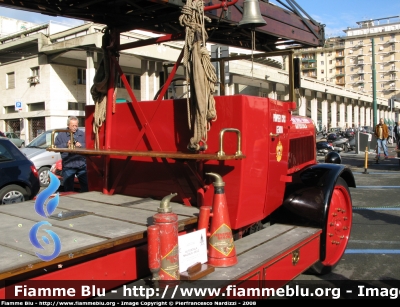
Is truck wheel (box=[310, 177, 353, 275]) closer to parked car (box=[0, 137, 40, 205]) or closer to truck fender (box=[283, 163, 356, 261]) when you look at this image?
truck fender (box=[283, 163, 356, 261])

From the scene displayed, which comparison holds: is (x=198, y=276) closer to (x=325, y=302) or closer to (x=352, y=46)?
(x=325, y=302)

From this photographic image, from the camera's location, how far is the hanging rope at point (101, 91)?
445 cm

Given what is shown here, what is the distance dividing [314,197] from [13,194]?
5996 millimetres

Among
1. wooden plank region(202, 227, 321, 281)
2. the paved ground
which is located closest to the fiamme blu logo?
wooden plank region(202, 227, 321, 281)

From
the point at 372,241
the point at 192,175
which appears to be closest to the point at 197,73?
the point at 192,175

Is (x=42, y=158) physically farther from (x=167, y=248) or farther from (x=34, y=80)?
(x=34, y=80)

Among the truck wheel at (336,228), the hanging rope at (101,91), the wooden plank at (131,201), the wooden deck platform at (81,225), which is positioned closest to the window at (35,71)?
the hanging rope at (101,91)

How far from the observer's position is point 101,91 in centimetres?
447

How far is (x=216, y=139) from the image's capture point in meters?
3.56

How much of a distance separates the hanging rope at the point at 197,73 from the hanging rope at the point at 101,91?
1.32 metres

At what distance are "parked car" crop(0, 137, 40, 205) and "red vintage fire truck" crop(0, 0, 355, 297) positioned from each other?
3.86 metres

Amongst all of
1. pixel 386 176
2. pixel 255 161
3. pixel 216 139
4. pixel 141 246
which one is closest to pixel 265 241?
pixel 255 161

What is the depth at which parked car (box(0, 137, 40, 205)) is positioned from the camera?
25.5 ft

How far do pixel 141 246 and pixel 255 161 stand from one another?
48.8 inches
